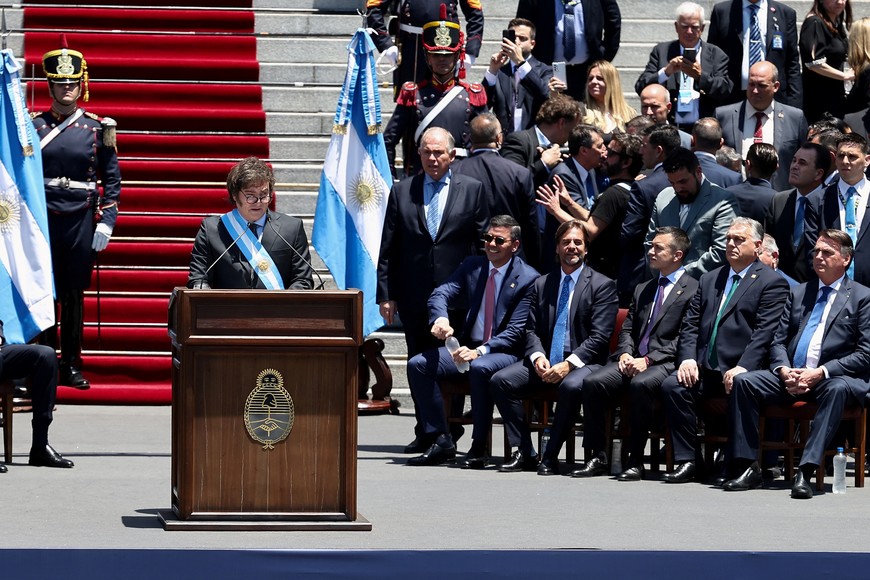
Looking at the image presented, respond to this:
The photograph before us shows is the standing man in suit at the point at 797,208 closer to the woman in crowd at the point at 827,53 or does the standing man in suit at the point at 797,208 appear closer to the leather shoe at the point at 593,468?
the leather shoe at the point at 593,468

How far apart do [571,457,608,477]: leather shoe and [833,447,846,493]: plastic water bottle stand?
1.31 m

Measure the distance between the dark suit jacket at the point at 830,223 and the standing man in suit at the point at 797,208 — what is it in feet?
0.35

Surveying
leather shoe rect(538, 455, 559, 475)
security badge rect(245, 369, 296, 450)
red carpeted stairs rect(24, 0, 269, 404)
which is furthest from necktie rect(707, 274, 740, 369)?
red carpeted stairs rect(24, 0, 269, 404)

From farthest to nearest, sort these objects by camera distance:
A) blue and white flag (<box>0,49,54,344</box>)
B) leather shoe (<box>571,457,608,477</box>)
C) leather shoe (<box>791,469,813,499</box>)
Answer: blue and white flag (<box>0,49,54,344</box>) < leather shoe (<box>571,457,608,477</box>) < leather shoe (<box>791,469,813,499</box>)

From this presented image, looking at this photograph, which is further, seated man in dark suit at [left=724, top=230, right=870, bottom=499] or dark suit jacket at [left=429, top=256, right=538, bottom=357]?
dark suit jacket at [left=429, top=256, right=538, bottom=357]

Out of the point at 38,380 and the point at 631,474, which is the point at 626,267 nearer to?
the point at 631,474

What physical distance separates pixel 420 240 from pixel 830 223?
2.45 m

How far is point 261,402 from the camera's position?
23.5 ft

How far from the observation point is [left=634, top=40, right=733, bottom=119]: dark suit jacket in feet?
41.0

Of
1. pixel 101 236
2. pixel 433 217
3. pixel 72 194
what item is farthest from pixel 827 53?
pixel 72 194

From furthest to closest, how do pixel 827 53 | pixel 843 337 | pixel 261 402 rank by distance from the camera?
pixel 827 53, pixel 843 337, pixel 261 402

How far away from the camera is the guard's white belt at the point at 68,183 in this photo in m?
11.6

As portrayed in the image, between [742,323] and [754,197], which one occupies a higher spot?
[754,197]

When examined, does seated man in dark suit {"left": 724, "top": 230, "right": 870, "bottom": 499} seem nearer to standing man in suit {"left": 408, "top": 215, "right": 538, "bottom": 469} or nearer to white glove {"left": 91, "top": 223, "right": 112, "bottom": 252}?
standing man in suit {"left": 408, "top": 215, "right": 538, "bottom": 469}
